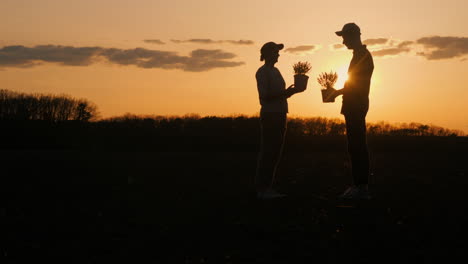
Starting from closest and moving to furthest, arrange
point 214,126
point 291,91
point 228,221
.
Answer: point 228,221
point 291,91
point 214,126

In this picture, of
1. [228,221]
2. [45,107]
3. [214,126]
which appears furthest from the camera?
[45,107]

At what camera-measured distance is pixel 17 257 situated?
6.22 m

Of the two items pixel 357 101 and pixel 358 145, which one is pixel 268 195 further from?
pixel 357 101

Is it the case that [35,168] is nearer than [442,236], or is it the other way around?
[442,236]

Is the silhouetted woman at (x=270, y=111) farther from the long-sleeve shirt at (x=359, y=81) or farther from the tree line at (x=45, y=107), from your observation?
the tree line at (x=45, y=107)

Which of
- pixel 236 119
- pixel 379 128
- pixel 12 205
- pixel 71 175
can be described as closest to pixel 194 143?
pixel 236 119

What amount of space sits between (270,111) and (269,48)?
43.2 inches

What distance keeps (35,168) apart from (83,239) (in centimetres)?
1262

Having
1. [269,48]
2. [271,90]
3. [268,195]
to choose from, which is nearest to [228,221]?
[268,195]

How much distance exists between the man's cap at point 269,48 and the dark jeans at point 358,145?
1667 millimetres

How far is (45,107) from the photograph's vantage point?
9850 centimetres

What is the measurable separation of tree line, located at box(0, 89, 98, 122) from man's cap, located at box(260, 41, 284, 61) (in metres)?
88.6

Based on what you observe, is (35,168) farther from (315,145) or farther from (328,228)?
(315,145)

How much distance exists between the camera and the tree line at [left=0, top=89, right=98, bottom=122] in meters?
96.6
